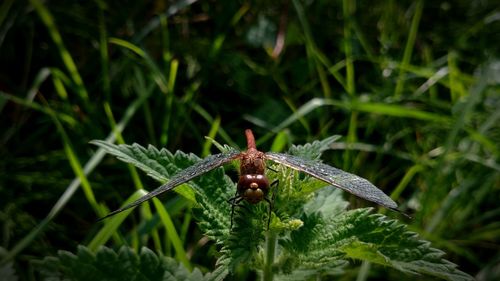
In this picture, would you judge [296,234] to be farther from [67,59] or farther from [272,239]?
[67,59]

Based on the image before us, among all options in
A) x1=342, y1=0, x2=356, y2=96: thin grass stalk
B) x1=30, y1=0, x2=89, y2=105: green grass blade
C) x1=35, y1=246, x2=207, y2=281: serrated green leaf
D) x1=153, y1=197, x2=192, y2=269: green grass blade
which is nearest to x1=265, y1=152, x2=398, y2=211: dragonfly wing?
x1=35, y1=246, x2=207, y2=281: serrated green leaf

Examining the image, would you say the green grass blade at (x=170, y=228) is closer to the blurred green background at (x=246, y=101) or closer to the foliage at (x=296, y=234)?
the blurred green background at (x=246, y=101)

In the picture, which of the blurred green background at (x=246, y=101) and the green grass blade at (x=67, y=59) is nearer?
the blurred green background at (x=246, y=101)

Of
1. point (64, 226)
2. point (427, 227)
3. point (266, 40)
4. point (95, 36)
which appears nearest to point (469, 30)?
point (266, 40)

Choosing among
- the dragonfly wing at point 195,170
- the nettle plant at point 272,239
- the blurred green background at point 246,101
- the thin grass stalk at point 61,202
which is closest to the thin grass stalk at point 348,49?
the blurred green background at point 246,101

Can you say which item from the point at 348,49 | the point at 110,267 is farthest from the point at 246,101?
the point at 110,267

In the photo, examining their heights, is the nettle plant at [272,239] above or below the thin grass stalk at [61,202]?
above
